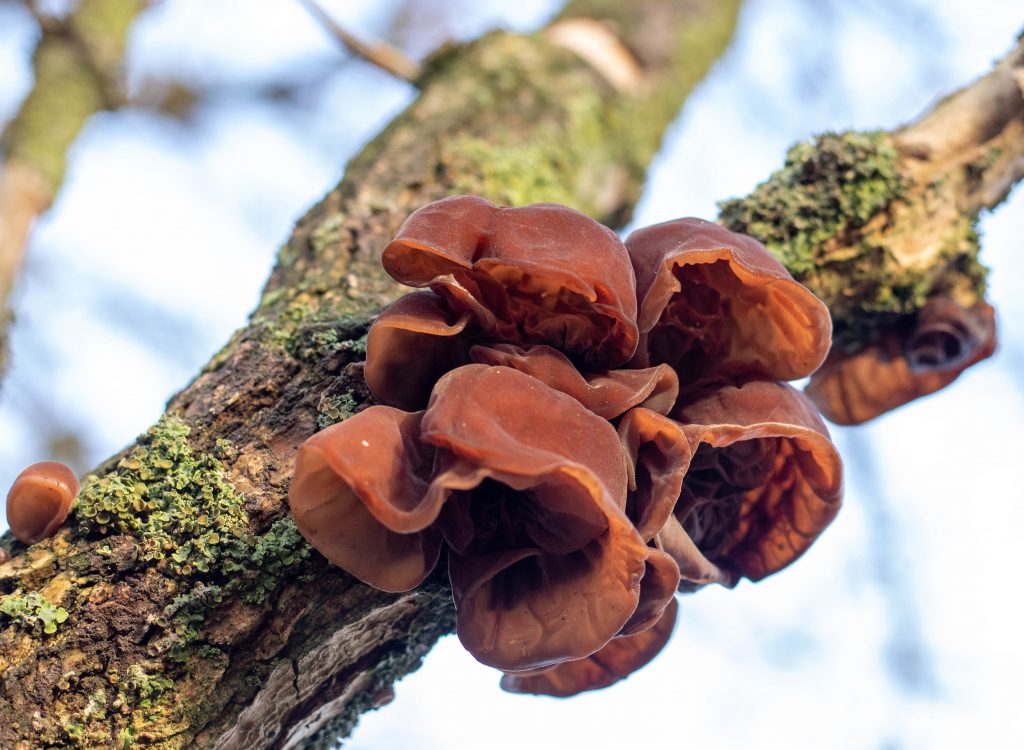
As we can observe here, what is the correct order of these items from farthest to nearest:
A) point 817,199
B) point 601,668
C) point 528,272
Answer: point 817,199 → point 601,668 → point 528,272

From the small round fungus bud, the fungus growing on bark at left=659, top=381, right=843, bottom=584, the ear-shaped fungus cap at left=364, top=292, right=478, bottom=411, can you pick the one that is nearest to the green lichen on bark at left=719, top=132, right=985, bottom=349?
the fungus growing on bark at left=659, top=381, right=843, bottom=584

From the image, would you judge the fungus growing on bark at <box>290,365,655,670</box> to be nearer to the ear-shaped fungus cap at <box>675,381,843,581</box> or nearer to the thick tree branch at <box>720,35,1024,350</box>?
the ear-shaped fungus cap at <box>675,381,843,581</box>

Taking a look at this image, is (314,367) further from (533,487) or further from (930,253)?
(930,253)

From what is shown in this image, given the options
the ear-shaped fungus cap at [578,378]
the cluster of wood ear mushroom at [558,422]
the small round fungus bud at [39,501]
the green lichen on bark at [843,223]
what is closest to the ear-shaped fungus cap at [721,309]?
the cluster of wood ear mushroom at [558,422]

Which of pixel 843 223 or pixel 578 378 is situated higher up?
pixel 578 378

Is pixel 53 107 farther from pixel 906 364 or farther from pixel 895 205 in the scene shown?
pixel 906 364

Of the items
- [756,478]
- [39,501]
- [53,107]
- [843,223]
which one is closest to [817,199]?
[843,223]

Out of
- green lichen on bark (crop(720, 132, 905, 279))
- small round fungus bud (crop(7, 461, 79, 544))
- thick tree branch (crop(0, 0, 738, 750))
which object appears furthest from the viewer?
green lichen on bark (crop(720, 132, 905, 279))

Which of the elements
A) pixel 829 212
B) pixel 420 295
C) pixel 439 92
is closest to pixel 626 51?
pixel 439 92
